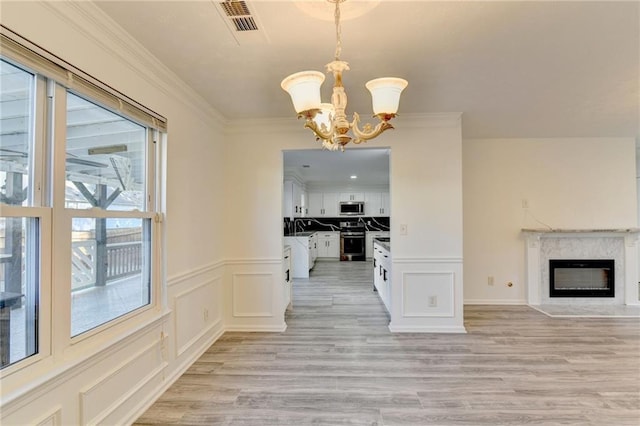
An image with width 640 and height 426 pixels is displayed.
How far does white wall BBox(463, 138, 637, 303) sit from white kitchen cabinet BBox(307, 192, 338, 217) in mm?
5338

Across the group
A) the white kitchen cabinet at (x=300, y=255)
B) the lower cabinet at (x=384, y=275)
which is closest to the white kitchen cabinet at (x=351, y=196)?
the white kitchen cabinet at (x=300, y=255)

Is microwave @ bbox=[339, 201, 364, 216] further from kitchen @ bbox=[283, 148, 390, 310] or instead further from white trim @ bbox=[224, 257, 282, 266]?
white trim @ bbox=[224, 257, 282, 266]

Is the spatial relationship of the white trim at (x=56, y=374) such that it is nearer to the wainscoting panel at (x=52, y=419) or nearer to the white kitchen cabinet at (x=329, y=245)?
the wainscoting panel at (x=52, y=419)

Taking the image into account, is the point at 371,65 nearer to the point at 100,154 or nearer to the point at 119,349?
the point at 100,154

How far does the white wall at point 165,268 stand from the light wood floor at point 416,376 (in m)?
0.28

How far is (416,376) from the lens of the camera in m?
2.40

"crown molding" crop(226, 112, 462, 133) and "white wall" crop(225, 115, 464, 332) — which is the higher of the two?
"crown molding" crop(226, 112, 462, 133)

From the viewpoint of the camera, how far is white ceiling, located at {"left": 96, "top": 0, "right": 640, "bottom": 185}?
5.38 feet

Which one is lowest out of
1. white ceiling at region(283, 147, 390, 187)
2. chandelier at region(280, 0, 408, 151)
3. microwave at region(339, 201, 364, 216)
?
microwave at region(339, 201, 364, 216)

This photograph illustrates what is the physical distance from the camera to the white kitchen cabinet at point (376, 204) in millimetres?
9383

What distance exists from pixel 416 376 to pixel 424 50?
93.1 inches

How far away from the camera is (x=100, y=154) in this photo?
1828 mm

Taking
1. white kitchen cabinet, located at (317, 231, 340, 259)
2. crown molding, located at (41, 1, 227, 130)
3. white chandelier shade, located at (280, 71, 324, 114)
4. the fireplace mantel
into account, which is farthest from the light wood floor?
white kitchen cabinet, located at (317, 231, 340, 259)

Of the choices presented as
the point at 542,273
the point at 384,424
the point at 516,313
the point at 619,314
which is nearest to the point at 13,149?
the point at 384,424
